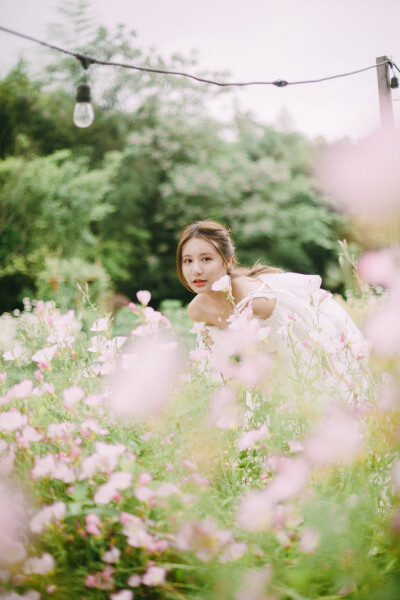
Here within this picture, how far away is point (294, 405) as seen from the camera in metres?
1.30

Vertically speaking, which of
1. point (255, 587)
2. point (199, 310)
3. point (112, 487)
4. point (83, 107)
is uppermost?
point (83, 107)

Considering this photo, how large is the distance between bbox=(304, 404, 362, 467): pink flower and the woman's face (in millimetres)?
1443

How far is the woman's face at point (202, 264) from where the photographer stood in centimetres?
254

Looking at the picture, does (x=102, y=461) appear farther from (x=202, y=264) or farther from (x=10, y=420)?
(x=202, y=264)

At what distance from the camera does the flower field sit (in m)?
1.02

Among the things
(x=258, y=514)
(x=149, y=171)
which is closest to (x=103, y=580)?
(x=258, y=514)

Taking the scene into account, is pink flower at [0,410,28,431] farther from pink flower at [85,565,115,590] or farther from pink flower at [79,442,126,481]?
pink flower at [85,565,115,590]

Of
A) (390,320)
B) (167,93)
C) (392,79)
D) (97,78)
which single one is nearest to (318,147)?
(167,93)

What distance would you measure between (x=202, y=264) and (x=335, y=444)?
61.3 inches

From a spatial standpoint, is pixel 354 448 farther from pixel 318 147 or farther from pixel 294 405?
pixel 318 147

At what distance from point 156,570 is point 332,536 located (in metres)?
0.41

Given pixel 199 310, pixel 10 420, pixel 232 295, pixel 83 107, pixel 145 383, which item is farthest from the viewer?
pixel 199 310

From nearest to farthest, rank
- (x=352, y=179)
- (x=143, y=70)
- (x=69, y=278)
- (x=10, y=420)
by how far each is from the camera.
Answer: (x=10, y=420) < (x=143, y=70) < (x=69, y=278) < (x=352, y=179)

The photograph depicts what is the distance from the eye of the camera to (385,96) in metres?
3.41
